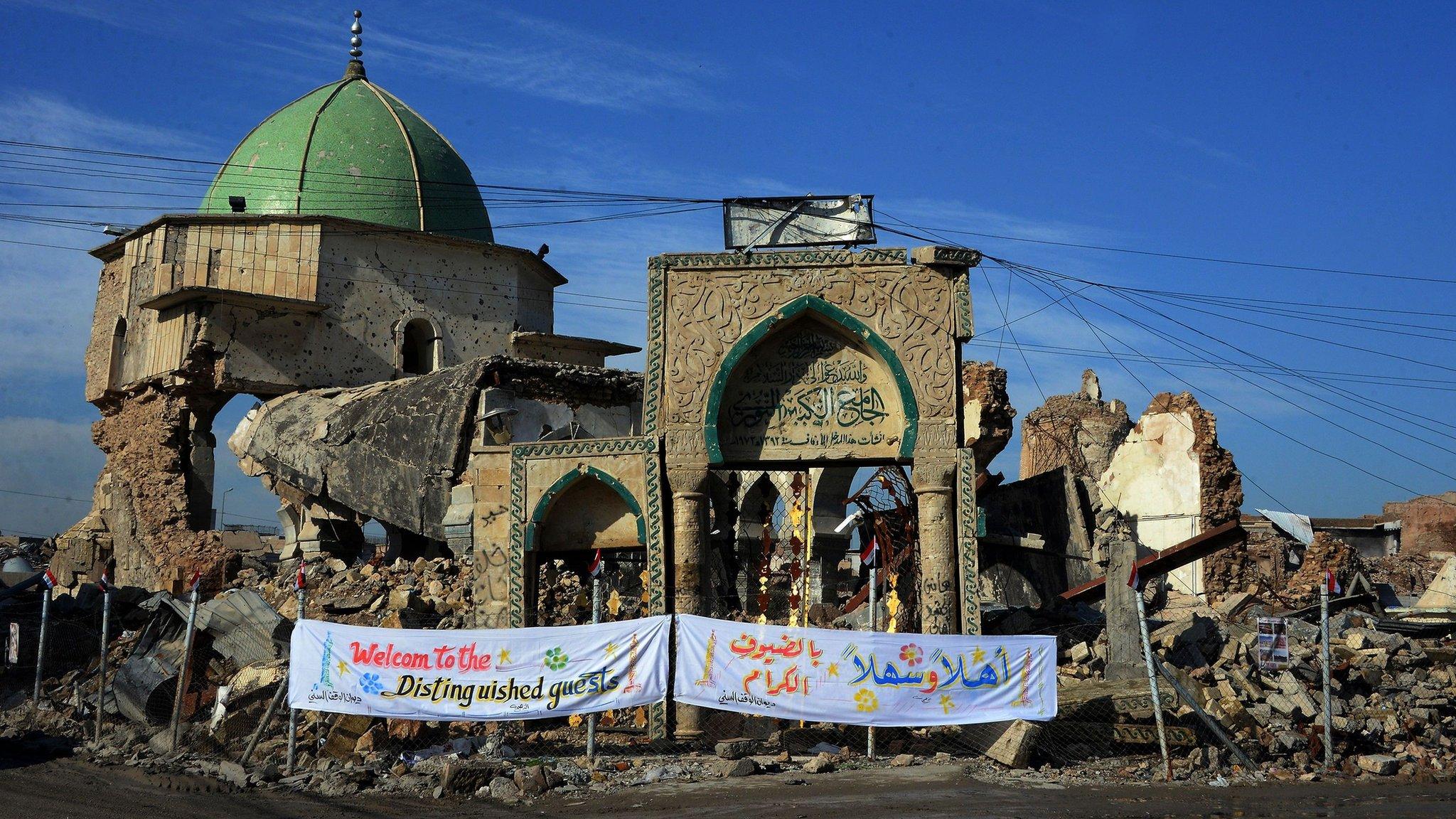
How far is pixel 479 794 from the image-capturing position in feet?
37.2

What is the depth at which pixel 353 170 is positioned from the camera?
97.8 feet

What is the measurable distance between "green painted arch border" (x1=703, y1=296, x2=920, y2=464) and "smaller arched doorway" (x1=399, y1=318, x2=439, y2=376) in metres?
16.4

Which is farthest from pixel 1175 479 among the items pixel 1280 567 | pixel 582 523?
pixel 582 523

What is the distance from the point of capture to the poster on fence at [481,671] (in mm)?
12078

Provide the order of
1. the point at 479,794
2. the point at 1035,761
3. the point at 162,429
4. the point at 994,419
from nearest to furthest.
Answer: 1. the point at 479,794
2. the point at 1035,761
3. the point at 994,419
4. the point at 162,429

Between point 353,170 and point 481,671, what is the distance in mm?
20096

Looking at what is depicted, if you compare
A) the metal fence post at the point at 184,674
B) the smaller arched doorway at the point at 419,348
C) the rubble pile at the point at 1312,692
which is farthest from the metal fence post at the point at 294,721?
the smaller arched doorway at the point at 419,348

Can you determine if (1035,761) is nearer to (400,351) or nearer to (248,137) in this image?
(400,351)

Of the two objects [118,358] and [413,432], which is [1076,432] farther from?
[118,358]

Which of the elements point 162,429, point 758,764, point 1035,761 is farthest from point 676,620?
point 162,429

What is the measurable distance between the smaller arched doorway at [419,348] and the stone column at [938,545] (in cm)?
1779

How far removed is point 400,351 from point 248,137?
640 cm

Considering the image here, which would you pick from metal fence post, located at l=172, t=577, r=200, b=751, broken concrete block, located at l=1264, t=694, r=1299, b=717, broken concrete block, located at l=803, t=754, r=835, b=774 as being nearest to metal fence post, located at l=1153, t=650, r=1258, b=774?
broken concrete block, located at l=1264, t=694, r=1299, b=717

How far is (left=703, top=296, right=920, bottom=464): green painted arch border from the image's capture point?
14312 millimetres
